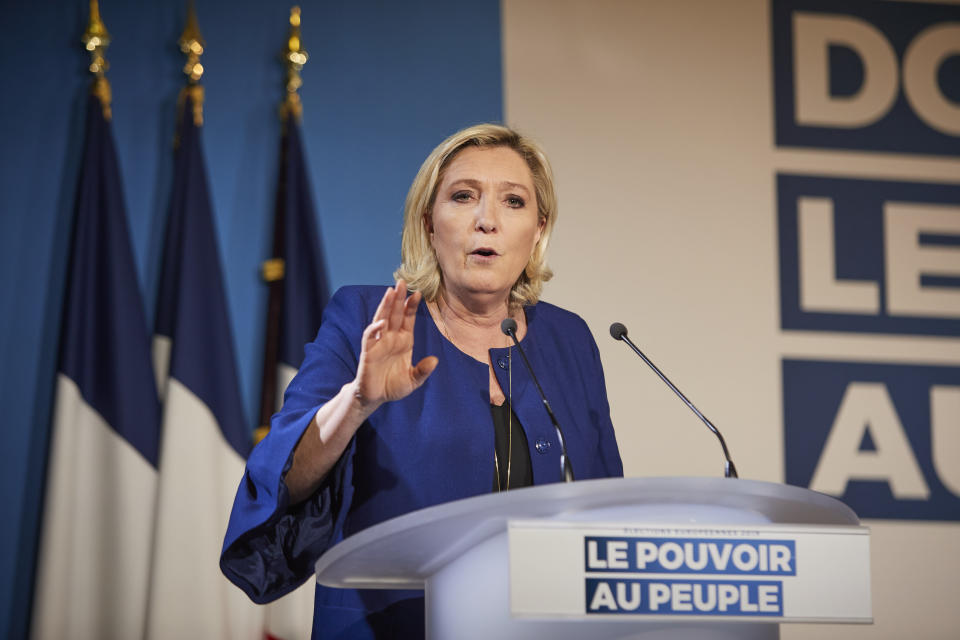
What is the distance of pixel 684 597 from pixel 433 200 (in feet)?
4.12

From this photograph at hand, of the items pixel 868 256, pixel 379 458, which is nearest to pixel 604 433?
pixel 379 458

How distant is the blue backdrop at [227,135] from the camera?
3.74 meters

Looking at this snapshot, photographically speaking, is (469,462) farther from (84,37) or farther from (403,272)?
(84,37)

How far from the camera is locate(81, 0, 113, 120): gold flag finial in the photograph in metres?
3.85

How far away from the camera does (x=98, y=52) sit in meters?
3.85

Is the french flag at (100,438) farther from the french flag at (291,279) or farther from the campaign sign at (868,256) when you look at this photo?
the campaign sign at (868,256)

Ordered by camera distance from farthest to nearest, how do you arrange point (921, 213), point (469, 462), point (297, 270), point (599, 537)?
point (921, 213) < point (297, 270) < point (469, 462) < point (599, 537)

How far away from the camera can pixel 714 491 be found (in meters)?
1.37

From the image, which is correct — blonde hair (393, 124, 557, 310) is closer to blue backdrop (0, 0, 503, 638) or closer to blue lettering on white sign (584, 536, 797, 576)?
blue lettering on white sign (584, 536, 797, 576)

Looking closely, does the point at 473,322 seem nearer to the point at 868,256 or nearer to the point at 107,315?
the point at 107,315

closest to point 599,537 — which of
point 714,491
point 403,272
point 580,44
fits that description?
point 714,491

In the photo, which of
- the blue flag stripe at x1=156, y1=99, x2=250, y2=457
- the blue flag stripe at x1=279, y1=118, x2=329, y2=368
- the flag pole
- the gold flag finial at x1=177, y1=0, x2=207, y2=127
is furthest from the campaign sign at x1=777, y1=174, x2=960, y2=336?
the gold flag finial at x1=177, y1=0, x2=207, y2=127

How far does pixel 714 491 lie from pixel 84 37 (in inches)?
128

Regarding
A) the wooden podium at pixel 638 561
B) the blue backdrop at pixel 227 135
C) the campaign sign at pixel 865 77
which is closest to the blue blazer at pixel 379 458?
the wooden podium at pixel 638 561
